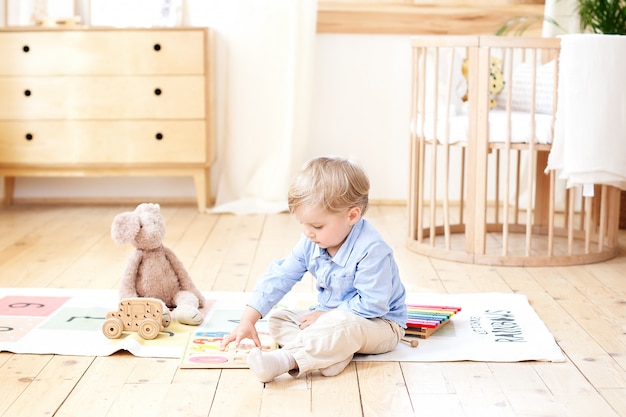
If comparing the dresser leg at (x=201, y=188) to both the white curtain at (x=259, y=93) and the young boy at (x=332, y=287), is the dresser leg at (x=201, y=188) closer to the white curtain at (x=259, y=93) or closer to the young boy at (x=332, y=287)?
the white curtain at (x=259, y=93)

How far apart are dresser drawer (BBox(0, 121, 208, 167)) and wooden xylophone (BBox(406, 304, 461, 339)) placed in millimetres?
1720

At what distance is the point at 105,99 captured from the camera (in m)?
3.57

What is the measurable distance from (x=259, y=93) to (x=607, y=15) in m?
1.51

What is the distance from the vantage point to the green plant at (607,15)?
3.20m

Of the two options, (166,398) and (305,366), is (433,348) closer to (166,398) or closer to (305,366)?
(305,366)

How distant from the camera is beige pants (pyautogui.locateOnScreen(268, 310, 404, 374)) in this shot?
1.70m

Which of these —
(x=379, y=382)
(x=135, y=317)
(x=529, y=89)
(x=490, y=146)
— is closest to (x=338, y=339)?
(x=379, y=382)

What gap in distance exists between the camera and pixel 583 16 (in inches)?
131

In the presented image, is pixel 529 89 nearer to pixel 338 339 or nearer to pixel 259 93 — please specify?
pixel 259 93

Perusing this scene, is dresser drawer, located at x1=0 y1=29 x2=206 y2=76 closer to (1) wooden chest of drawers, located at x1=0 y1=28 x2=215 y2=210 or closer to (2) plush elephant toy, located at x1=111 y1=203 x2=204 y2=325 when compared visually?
(1) wooden chest of drawers, located at x1=0 y1=28 x2=215 y2=210

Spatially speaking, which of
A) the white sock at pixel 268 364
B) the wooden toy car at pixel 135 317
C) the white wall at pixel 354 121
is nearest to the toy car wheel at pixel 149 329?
the wooden toy car at pixel 135 317

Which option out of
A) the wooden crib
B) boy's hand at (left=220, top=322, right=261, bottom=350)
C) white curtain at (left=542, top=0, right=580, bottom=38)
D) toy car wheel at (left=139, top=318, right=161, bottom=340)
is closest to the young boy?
boy's hand at (left=220, top=322, right=261, bottom=350)

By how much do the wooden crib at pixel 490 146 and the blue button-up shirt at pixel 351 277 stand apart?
95cm

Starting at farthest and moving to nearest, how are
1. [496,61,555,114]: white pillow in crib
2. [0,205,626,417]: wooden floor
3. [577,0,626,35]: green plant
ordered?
1. [577,0,626,35]: green plant
2. [496,61,555,114]: white pillow in crib
3. [0,205,626,417]: wooden floor
